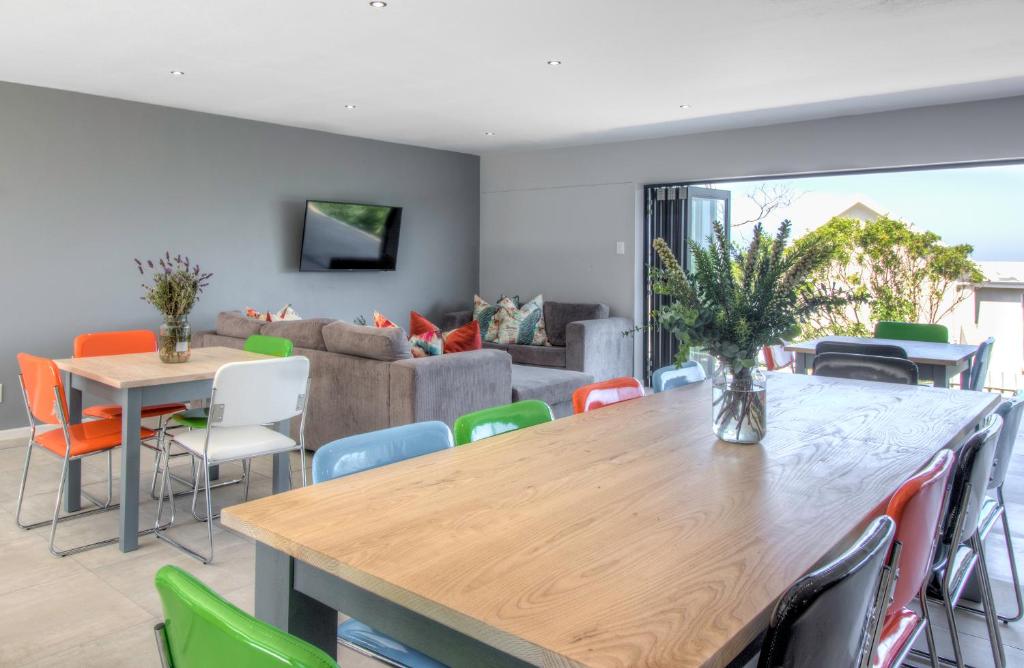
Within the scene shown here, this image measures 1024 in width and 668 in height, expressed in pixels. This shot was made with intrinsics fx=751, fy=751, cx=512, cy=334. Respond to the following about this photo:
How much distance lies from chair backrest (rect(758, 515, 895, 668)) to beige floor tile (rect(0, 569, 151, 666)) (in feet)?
7.82

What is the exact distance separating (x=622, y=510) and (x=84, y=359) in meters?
3.18

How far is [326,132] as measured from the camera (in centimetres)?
701

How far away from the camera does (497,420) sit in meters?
2.24

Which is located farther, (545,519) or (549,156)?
(549,156)

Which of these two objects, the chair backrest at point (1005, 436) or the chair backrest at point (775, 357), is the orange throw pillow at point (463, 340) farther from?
the chair backrest at point (1005, 436)

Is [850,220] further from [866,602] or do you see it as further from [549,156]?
[866,602]

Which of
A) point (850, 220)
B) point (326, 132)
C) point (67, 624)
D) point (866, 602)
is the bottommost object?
point (67, 624)

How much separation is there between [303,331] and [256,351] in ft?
1.42

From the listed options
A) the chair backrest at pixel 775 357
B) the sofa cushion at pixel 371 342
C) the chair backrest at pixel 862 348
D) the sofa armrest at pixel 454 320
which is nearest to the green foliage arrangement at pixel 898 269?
the chair backrest at pixel 775 357

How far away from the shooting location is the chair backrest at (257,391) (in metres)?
3.17

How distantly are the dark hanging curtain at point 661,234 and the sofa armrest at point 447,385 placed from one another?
10.2ft

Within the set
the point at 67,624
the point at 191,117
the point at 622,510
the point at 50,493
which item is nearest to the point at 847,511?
the point at 622,510

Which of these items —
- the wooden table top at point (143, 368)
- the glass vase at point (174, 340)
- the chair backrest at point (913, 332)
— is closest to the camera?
the wooden table top at point (143, 368)

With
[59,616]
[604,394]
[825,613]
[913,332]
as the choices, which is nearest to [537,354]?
[913,332]
